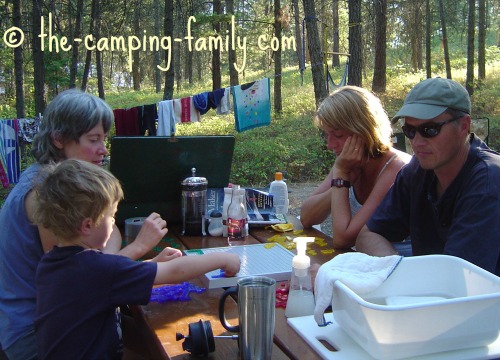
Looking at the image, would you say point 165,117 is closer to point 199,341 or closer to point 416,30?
point 199,341

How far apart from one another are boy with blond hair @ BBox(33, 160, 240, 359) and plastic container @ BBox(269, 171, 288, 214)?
5.02 ft

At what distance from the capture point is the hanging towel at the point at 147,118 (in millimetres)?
6207

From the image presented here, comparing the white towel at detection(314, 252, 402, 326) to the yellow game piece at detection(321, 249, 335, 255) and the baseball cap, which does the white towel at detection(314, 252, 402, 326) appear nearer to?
the baseball cap

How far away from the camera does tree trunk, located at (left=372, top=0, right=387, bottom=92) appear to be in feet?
47.8

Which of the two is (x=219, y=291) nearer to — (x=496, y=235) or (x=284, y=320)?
(x=284, y=320)

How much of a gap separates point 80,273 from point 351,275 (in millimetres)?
754

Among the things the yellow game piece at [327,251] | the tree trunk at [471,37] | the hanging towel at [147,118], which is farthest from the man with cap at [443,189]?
the tree trunk at [471,37]

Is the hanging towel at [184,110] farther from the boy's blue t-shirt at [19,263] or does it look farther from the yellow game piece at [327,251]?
the boy's blue t-shirt at [19,263]

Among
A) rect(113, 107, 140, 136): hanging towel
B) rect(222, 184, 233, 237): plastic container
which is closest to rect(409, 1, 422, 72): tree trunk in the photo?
rect(113, 107, 140, 136): hanging towel

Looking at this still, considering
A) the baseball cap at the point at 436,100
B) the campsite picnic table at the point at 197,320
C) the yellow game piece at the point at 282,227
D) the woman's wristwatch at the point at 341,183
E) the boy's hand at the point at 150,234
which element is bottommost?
the campsite picnic table at the point at 197,320

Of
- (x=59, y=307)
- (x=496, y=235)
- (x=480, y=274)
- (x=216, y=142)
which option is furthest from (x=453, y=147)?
(x=59, y=307)

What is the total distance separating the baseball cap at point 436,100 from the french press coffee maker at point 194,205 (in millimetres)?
1084

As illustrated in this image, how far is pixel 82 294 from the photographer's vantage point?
4.86 ft

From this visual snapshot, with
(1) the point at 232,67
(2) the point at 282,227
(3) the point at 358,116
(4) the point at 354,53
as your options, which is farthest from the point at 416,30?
(2) the point at 282,227
